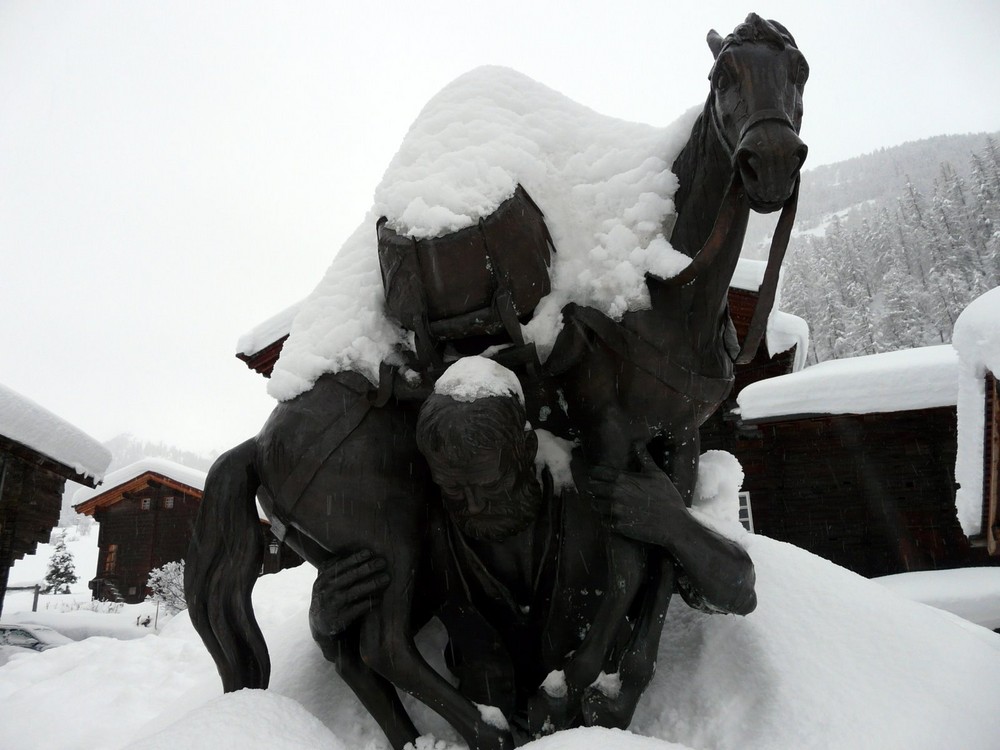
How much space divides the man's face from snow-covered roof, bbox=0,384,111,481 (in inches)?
234

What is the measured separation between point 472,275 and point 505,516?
688 millimetres

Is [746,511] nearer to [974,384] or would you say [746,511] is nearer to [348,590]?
[974,384]

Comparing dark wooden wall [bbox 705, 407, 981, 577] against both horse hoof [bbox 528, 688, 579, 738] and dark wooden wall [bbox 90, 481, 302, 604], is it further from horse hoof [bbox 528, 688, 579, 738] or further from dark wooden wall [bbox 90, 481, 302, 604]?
dark wooden wall [bbox 90, 481, 302, 604]

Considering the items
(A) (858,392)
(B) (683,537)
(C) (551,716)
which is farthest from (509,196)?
(A) (858,392)

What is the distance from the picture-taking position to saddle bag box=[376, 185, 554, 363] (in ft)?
6.08

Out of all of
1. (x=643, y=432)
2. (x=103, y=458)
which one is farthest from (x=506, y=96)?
(x=103, y=458)

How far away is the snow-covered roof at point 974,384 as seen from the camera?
4.02m

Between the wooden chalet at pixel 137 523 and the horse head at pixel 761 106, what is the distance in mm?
15573

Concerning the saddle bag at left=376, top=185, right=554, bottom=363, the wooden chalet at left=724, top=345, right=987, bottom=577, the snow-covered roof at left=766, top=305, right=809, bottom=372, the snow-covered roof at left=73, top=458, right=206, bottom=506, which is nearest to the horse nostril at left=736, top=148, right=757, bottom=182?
the saddle bag at left=376, top=185, right=554, bottom=363

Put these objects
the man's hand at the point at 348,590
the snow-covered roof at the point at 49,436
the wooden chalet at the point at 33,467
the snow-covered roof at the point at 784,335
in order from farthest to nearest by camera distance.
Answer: the snow-covered roof at the point at 784,335
the wooden chalet at the point at 33,467
the snow-covered roof at the point at 49,436
the man's hand at the point at 348,590

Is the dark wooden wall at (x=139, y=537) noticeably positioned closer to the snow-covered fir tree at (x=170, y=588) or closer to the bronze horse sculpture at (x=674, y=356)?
→ the snow-covered fir tree at (x=170, y=588)

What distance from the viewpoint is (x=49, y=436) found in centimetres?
648

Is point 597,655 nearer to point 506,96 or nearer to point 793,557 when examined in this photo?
point 793,557

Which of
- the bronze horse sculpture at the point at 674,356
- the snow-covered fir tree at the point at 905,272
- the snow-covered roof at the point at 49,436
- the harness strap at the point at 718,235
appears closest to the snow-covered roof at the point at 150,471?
the snow-covered roof at the point at 49,436
